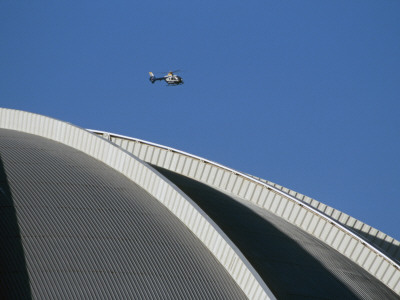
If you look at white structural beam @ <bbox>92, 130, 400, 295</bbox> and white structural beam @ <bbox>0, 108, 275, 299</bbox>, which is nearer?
white structural beam @ <bbox>0, 108, 275, 299</bbox>

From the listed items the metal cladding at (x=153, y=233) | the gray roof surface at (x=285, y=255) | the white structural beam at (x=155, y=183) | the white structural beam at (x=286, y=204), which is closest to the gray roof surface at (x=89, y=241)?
the metal cladding at (x=153, y=233)

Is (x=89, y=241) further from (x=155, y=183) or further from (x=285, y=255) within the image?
(x=285, y=255)

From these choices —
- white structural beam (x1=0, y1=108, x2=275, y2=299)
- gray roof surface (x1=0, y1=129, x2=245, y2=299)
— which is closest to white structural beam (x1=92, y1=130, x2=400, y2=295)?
white structural beam (x1=0, y1=108, x2=275, y2=299)

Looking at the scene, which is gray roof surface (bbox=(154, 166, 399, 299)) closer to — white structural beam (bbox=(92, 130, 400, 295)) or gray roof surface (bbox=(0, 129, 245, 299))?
white structural beam (bbox=(92, 130, 400, 295))

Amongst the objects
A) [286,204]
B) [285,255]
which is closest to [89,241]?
[285,255]

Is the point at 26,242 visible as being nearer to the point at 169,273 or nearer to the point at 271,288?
the point at 169,273

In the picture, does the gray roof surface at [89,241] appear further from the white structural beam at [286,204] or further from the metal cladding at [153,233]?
the white structural beam at [286,204]

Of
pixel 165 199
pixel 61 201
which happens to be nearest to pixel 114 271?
pixel 61 201
